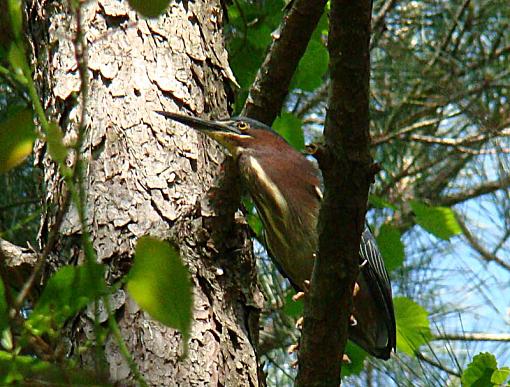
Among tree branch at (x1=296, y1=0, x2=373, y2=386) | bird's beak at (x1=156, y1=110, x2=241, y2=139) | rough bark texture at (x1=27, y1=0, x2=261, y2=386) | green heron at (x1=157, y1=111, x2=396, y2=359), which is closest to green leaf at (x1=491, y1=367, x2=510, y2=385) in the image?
tree branch at (x1=296, y1=0, x2=373, y2=386)

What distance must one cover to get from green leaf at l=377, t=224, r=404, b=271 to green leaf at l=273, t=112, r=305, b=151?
38 centimetres

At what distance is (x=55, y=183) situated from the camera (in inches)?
82.9

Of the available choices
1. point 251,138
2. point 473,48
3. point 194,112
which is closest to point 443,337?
point 251,138

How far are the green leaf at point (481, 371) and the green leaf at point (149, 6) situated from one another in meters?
1.12

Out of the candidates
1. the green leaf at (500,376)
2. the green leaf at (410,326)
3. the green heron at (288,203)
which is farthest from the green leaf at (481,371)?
the green leaf at (410,326)

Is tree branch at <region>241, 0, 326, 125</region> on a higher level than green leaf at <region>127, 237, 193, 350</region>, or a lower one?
higher

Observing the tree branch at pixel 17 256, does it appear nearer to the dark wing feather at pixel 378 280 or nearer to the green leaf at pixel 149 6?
the dark wing feather at pixel 378 280

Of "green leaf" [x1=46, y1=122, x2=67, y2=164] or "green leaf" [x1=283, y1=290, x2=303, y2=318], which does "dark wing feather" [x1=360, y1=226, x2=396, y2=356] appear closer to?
"green leaf" [x1=283, y1=290, x2=303, y2=318]

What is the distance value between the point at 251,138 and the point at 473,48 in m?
2.41

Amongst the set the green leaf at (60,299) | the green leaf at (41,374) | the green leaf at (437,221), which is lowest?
the green leaf at (41,374)

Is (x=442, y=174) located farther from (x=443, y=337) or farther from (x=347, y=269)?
(x=347, y=269)

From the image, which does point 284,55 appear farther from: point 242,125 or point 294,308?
point 294,308

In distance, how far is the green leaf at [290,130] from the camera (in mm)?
2725

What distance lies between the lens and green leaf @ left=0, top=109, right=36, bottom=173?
793 mm
